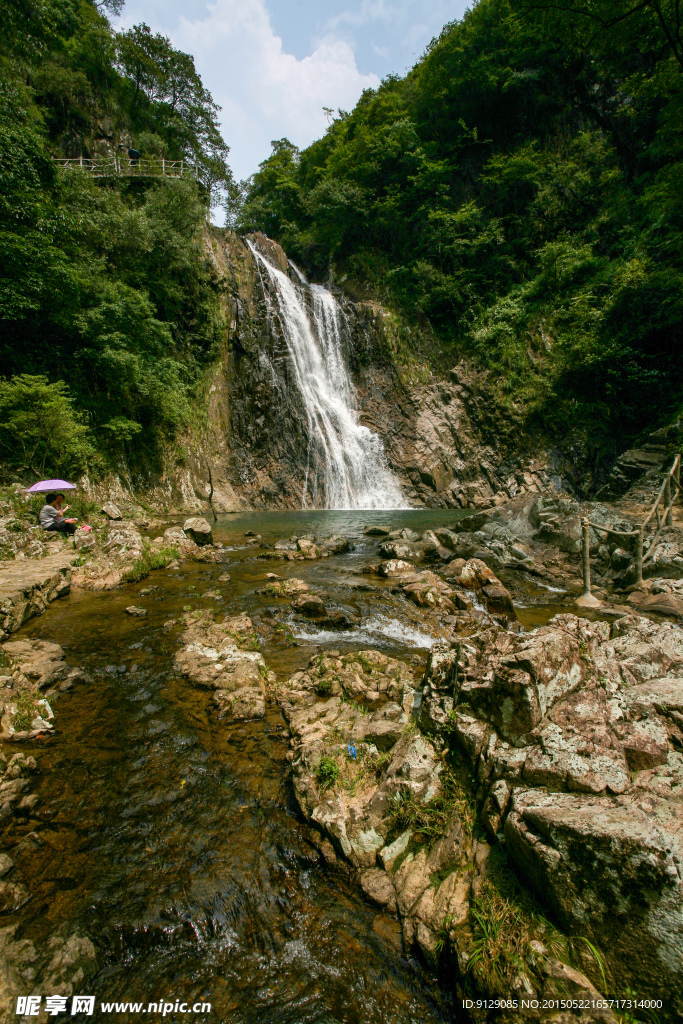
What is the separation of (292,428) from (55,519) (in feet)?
46.6

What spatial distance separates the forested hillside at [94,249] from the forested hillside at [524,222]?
11438 mm

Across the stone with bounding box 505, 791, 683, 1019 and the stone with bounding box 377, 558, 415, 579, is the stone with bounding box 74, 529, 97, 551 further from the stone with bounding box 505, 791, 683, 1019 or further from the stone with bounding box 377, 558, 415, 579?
the stone with bounding box 505, 791, 683, 1019

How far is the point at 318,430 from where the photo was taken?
21.9 meters

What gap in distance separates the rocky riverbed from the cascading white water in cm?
1560

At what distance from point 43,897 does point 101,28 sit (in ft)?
132

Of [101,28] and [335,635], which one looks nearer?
[335,635]

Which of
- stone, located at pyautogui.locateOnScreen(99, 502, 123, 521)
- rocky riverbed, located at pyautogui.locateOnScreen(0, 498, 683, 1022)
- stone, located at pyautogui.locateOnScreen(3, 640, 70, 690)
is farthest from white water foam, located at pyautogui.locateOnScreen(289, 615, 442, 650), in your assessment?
stone, located at pyautogui.locateOnScreen(99, 502, 123, 521)

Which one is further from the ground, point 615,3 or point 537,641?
point 615,3

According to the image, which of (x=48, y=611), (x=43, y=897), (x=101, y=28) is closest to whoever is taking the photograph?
(x=43, y=897)

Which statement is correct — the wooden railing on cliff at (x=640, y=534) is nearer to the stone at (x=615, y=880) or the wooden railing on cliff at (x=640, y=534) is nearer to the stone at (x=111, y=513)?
the stone at (x=615, y=880)

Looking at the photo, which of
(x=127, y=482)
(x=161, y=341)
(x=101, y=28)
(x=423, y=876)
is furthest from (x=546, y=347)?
(x=101, y=28)

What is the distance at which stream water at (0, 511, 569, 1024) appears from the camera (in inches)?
76.9

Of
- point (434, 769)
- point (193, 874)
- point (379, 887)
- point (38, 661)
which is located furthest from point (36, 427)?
point (379, 887)

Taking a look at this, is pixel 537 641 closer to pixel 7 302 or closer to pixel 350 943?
pixel 350 943
